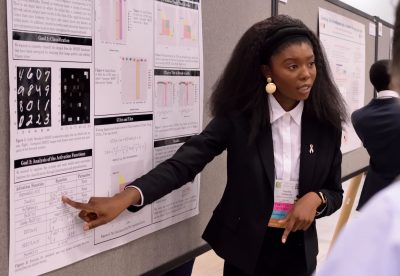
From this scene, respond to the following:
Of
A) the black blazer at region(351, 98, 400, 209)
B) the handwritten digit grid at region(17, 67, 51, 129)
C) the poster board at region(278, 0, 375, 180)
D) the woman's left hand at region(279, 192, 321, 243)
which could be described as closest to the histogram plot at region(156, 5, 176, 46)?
the handwritten digit grid at region(17, 67, 51, 129)

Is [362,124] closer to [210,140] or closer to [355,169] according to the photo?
[355,169]

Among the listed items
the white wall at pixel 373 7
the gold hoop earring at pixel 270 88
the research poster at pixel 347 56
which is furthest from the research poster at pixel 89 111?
the white wall at pixel 373 7

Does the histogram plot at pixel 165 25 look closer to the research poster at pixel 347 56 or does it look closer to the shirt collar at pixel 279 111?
the shirt collar at pixel 279 111

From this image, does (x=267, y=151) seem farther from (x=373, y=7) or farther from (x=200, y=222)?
(x=373, y=7)

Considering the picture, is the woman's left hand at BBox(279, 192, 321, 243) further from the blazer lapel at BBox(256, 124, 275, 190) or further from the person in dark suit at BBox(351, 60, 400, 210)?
the person in dark suit at BBox(351, 60, 400, 210)

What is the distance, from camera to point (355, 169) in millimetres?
2969

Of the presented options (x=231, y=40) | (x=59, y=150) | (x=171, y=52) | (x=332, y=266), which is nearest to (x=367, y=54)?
(x=231, y=40)

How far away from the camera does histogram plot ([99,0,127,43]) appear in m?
1.13

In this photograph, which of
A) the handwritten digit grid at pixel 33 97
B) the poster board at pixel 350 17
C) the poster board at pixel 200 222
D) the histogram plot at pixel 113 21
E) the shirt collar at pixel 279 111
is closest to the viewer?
the handwritten digit grid at pixel 33 97

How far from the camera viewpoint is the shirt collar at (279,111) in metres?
1.34

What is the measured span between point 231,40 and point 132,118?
1.91 ft

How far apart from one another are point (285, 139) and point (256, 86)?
165 millimetres

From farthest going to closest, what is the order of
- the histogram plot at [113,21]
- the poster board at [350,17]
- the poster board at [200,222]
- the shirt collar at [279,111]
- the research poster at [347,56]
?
the research poster at [347,56] < the poster board at [350,17] < the shirt collar at [279,111] < the poster board at [200,222] < the histogram plot at [113,21]

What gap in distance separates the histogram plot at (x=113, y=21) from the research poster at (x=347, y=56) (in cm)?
143
